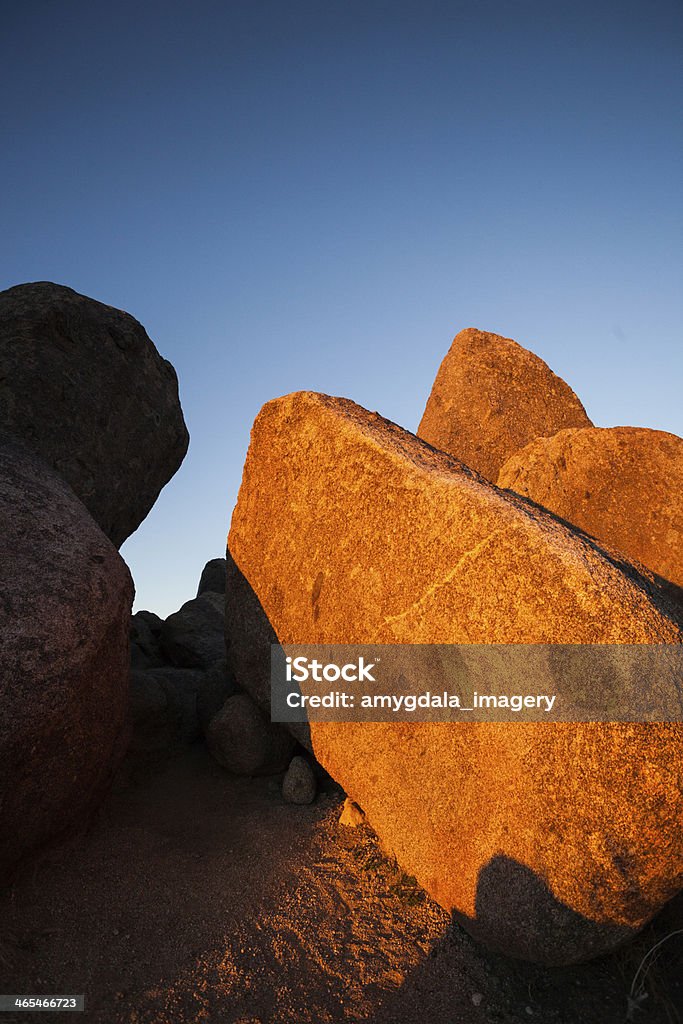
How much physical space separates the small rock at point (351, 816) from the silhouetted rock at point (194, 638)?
2.62 meters

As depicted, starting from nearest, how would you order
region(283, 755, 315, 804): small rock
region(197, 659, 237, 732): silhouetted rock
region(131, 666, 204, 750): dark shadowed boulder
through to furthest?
1. region(283, 755, 315, 804): small rock
2. region(131, 666, 204, 750): dark shadowed boulder
3. region(197, 659, 237, 732): silhouetted rock

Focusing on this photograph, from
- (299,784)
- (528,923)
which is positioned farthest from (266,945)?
(299,784)

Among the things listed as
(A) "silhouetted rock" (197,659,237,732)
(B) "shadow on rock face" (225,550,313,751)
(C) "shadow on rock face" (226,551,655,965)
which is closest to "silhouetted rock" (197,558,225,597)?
(A) "silhouetted rock" (197,659,237,732)

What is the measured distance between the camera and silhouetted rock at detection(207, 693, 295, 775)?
16.7 ft

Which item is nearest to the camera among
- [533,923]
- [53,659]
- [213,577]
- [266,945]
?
[533,923]

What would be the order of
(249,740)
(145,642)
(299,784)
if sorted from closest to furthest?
1. (299,784)
2. (249,740)
3. (145,642)

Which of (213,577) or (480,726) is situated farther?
(213,577)

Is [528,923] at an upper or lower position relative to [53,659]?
lower

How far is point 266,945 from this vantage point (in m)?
3.44

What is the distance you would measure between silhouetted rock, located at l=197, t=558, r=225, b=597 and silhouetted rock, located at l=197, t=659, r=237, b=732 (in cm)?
461

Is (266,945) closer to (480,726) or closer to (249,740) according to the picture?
(480,726)

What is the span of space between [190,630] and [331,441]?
3.67 meters

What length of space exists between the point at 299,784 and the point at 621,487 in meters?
3.33

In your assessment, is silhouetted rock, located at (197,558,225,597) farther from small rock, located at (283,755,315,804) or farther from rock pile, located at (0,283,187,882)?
small rock, located at (283,755,315,804)
